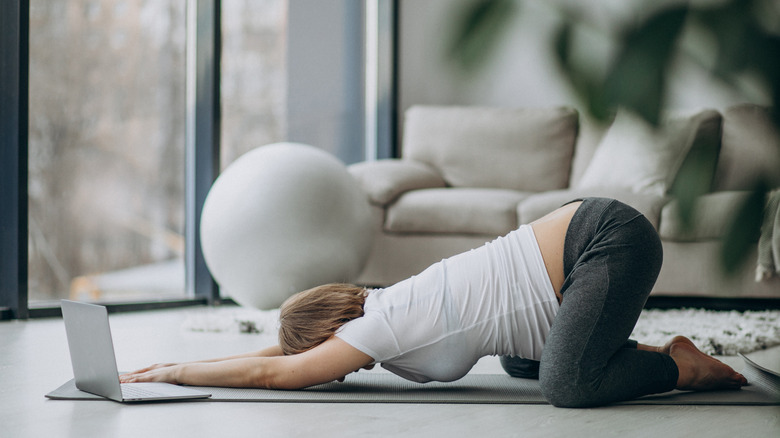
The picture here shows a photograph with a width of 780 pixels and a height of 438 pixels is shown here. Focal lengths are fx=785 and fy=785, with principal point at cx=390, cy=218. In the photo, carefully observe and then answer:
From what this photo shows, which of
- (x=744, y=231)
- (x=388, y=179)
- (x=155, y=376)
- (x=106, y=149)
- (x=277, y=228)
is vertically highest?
(x=744, y=231)

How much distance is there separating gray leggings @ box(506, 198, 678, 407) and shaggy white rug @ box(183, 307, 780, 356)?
831 millimetres

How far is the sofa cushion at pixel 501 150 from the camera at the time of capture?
14.0 ft

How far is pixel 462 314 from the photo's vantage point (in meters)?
1.59

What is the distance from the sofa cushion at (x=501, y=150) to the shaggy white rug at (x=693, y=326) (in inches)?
45.9

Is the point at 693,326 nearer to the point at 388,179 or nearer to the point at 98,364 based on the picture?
the point at 388,179

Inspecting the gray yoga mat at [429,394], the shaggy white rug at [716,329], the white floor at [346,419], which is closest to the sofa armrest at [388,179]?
the shaggy white rug at [716,329]

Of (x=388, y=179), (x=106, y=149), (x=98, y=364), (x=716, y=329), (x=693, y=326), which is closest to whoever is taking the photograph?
(x=98, y=364)

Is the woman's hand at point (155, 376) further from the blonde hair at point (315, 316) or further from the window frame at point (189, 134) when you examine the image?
the window frame at point (189, 134)

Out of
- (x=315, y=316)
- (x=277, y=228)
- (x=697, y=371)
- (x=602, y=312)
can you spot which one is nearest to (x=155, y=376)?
(x=315, y=316)

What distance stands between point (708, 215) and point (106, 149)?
343 centimetres

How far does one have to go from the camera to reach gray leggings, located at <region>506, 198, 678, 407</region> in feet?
4.83

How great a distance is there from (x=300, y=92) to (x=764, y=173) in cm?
431

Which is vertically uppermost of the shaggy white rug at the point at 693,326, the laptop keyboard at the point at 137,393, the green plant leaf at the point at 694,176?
the green plant leaf at the point at 694,176

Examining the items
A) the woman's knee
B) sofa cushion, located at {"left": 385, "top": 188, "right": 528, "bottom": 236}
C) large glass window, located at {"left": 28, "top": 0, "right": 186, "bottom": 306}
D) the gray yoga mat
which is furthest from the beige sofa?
large glass window, located at {"left": 28, "top": 0, "right": 186, "bottom": 306}
